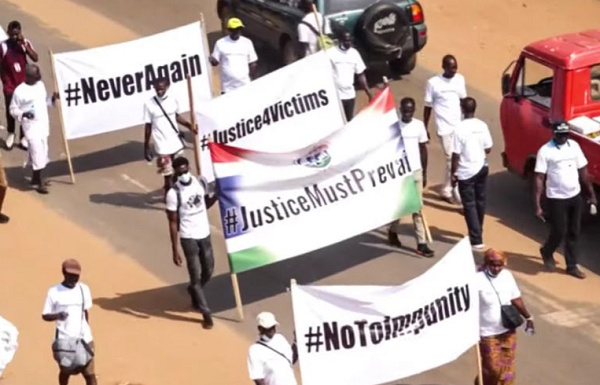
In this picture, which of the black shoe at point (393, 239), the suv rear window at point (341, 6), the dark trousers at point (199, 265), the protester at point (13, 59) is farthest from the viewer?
the suv rear window at point (341, 6)

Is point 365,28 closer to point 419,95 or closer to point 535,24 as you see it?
point 419,95

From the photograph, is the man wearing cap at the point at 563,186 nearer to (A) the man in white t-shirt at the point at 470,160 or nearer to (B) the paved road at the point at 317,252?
(B) the paved road at the point at 317,252

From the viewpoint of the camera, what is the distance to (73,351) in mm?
12500

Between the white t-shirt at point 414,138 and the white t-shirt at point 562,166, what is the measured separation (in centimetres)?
133

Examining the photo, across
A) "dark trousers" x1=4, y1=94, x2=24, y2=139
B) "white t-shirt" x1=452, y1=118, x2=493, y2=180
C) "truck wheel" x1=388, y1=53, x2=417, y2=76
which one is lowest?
"truck wheel" x1=388, y1=53, x2=417, y2=76

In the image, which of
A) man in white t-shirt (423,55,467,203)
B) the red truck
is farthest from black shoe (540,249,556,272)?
man in white t-shirt (423,55,467,203)

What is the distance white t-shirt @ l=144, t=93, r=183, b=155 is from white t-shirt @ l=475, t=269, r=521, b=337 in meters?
5.58

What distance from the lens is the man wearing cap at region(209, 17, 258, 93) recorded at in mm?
18484

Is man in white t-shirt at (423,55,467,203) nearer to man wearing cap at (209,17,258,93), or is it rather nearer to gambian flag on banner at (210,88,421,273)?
gambian flag on banner at (210,88,421,273)

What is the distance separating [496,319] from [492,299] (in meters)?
0.18

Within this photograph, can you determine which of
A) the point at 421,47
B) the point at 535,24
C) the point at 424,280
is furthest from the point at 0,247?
the point at 535,24

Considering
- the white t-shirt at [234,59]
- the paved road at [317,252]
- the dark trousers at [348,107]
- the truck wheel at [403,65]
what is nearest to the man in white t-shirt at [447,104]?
the paved road at [317,252]

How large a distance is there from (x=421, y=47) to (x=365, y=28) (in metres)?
1.38

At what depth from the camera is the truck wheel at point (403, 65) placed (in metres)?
21.5
